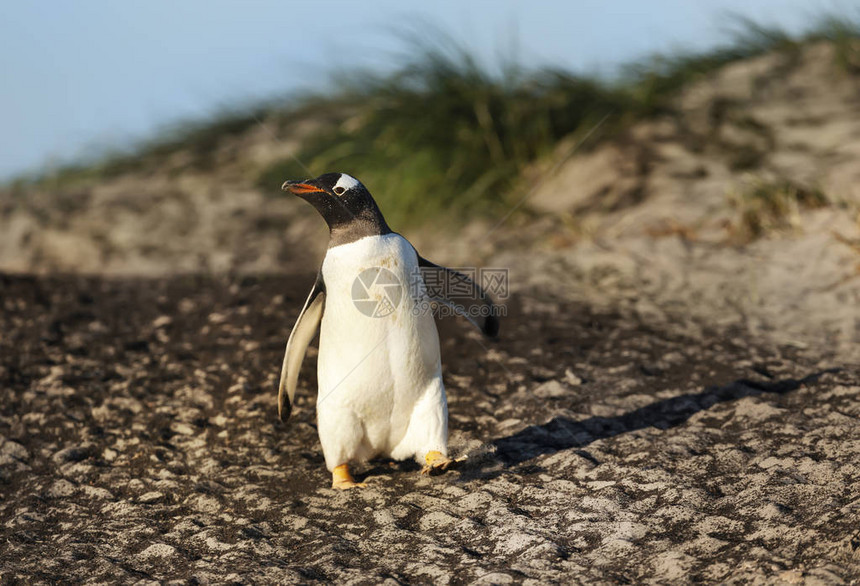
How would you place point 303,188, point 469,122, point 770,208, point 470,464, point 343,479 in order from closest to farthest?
1. point 303,188
2. point 343,479
3. point 470,464
4. point 770,208
5. point 469,122

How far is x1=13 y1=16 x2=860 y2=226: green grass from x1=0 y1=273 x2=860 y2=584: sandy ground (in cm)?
221

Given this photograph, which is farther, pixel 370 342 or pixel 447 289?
pixel 447 289

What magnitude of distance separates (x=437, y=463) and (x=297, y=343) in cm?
82

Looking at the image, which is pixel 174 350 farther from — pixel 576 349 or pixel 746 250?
pixel 746 250

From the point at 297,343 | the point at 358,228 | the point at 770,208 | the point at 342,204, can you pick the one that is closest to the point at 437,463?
the point at 297,343

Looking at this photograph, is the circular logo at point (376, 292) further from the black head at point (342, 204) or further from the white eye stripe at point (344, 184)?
the white eye stripe at point (344, 184)

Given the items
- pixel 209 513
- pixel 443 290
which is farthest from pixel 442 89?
pixel 209 513

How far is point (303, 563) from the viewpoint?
3.04m

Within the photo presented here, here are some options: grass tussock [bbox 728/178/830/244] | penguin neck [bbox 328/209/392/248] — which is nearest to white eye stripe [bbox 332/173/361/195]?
penguin neck [bbox 328/209/392/248]

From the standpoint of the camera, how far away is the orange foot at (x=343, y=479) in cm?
356

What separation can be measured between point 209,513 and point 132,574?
48 cm

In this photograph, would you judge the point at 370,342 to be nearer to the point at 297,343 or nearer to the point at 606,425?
the point at 297,343

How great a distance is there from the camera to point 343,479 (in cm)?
358

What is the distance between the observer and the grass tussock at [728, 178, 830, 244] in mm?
6516
